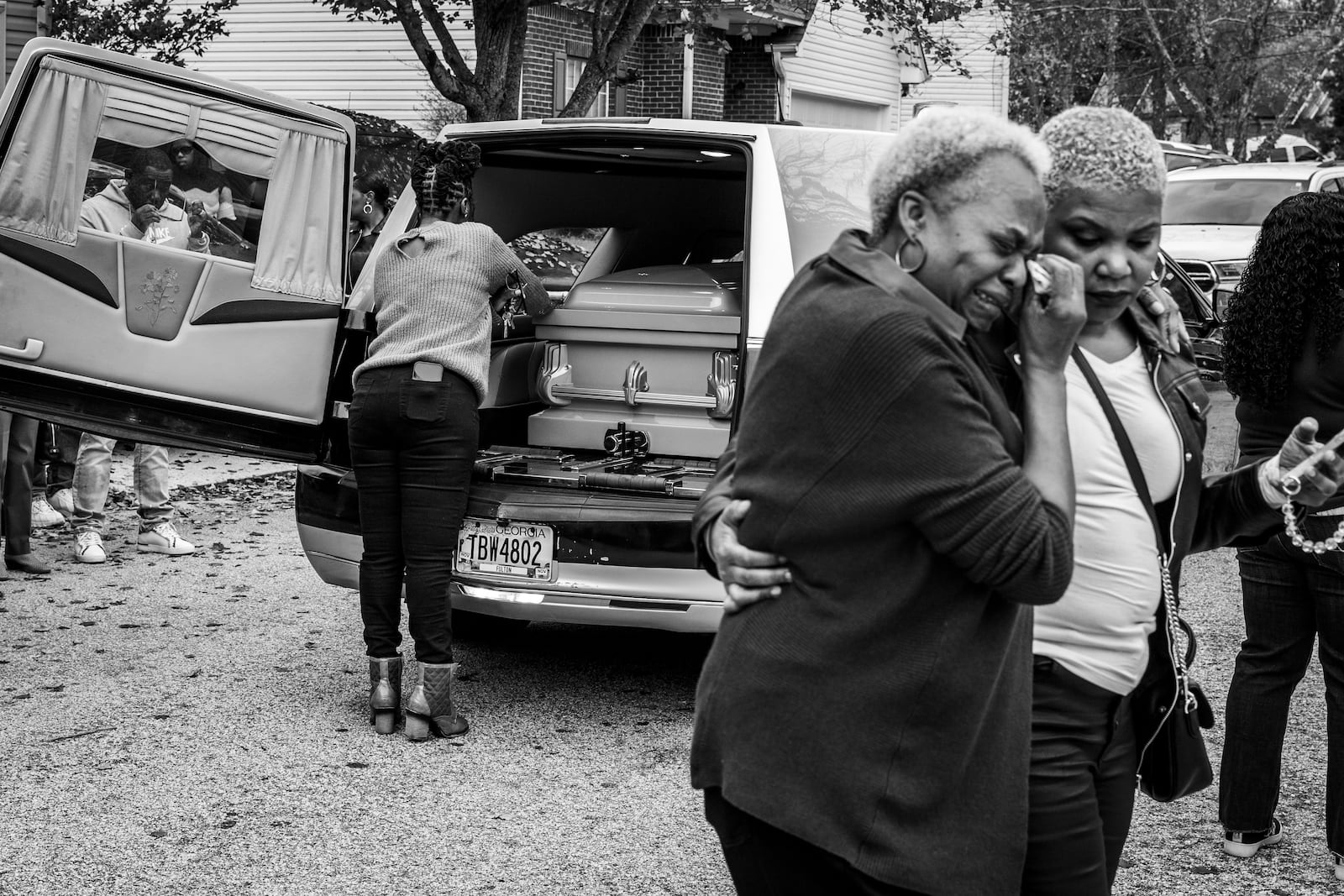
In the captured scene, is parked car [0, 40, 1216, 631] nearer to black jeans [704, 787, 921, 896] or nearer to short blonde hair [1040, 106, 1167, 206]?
short blonde hair [1040, 106, 1167, 206]

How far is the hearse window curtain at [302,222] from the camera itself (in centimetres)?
541

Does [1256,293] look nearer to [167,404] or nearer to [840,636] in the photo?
[840,636]

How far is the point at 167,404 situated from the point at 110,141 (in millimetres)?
919

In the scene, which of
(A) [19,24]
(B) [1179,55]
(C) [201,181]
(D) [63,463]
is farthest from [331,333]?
(B) [1179,55]

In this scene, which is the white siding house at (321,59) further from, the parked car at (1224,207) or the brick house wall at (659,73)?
the parked car at (1224,207)

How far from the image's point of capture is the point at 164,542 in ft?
27.5

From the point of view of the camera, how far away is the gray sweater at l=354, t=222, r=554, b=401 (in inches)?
203

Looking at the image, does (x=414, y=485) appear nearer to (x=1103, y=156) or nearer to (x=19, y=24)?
(x=1103, y=156)

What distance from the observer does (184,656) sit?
6.29m

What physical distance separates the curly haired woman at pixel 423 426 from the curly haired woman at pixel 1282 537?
96.1 inches

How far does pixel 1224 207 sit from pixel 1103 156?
1566cm

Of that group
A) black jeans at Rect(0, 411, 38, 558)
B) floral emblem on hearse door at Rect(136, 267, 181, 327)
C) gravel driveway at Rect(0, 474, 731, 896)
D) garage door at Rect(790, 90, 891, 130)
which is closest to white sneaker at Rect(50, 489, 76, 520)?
black jeans at Rect(0, 411, 38, 558)

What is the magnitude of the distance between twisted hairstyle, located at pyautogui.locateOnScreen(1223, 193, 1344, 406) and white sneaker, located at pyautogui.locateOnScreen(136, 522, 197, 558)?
5.96m

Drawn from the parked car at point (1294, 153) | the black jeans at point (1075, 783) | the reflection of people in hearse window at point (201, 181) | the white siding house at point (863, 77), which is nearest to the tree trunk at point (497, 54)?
the reflection of people in hearse window at point (201, 181)
